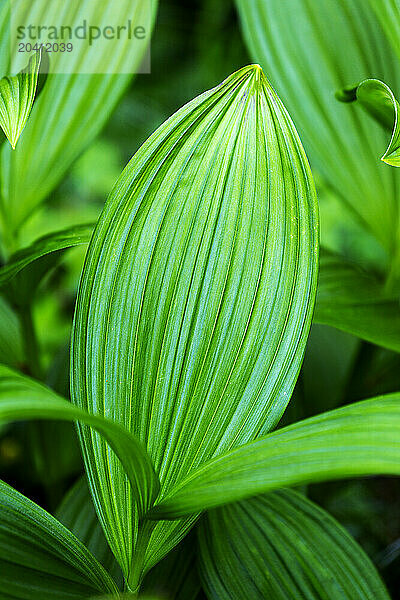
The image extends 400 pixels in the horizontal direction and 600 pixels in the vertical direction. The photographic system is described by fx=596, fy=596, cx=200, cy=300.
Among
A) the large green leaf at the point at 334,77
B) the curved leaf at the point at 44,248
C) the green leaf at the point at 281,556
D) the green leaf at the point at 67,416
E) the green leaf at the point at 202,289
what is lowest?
the green leaf at the point at 281,556

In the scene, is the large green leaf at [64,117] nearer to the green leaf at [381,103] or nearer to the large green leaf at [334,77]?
the large green leaf at [334,77]

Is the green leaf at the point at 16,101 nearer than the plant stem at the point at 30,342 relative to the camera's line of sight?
Yes

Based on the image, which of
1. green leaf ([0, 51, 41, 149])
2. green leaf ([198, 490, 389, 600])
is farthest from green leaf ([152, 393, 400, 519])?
green leaf ([0, 51, 41, 149])

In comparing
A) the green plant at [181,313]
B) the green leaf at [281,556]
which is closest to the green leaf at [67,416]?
the green plant at [181,313]

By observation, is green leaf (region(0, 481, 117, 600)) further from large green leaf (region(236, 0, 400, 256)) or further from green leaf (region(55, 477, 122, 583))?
large green leaf (region(236, 0, 400, 256))

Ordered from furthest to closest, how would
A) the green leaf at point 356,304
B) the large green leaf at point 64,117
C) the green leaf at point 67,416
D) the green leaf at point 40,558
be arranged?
the large green leaf at point 64,117 < the green leaf at point 356,304 < the green leaf at point 40,558 < the green leaf at point 67,416

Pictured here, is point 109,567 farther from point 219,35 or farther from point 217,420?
point 219,35

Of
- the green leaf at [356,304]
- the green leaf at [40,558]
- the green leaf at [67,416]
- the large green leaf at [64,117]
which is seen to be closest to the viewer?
the green leaf at [67,416]
